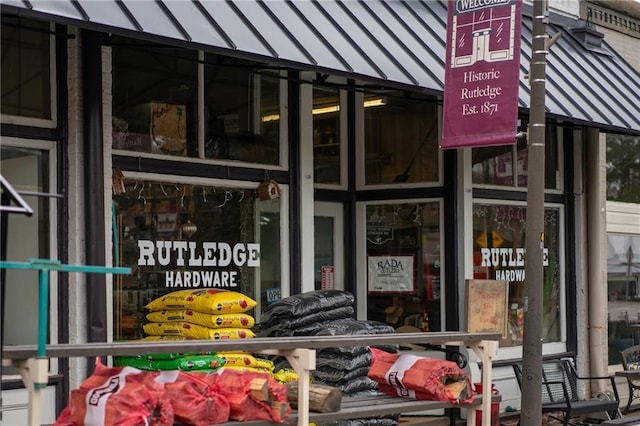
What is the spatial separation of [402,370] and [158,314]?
2.29 metres

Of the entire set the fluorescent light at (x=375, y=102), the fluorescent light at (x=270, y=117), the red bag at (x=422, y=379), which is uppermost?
the fluorescent light at (x=375, y=102)

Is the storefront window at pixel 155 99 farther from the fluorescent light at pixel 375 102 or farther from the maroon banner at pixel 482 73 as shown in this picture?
the fluorescent light at pixel 375 102

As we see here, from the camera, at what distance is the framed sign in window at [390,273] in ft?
37.5

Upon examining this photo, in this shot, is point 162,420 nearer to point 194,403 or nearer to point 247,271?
point 194,403

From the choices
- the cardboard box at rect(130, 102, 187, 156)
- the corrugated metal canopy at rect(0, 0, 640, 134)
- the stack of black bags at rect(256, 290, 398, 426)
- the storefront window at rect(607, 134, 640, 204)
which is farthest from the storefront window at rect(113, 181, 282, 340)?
the storefront window at rect(607, 134, 640, 204)

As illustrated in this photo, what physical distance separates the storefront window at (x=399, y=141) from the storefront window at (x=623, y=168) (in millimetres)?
3538

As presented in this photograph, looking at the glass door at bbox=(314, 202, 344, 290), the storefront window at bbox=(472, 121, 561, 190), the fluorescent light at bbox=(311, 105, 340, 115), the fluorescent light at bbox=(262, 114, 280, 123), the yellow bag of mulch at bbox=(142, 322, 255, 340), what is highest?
the fluorescent light at bbox=(311, 105, 340, 115)

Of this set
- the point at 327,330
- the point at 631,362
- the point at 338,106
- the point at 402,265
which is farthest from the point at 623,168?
the point at 327,330

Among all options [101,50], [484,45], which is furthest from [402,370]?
[101,50]

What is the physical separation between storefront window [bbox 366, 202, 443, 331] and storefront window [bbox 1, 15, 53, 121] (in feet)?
15.9

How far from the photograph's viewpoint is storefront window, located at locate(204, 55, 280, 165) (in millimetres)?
9203

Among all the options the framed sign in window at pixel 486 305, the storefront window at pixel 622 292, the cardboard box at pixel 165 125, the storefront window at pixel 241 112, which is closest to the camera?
the cardboard box at pixel 165 125

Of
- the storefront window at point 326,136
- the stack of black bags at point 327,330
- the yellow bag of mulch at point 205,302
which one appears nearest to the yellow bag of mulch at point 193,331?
the yellow bag of mulch at point 205,302

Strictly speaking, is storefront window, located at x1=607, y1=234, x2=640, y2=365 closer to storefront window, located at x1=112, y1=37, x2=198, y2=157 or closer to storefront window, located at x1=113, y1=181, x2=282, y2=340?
storefront window, located at x1=113, y1=181, x2=282, y2=340
